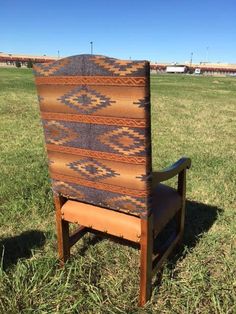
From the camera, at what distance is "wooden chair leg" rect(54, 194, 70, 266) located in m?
2.69

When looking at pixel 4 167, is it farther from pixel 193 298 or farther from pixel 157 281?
pixel 193 298

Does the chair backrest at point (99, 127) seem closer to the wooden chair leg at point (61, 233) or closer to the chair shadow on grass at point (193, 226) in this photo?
the wooden chair leg at point (61, 233)

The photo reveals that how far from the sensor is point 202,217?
12.9 feet

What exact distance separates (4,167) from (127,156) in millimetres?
3705

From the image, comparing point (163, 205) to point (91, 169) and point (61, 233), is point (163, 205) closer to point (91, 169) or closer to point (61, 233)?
point (91, 169)

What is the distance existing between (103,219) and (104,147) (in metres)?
0.59

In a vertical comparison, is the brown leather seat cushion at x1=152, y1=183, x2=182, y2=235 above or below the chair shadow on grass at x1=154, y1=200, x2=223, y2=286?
above

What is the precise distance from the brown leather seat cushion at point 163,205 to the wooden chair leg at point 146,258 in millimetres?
133

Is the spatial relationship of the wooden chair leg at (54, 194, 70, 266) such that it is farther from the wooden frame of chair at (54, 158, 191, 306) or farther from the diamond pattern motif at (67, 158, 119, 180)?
the diamond pattern motif at (67, 158, 119, 180)

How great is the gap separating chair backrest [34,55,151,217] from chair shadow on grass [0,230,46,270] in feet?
3.24

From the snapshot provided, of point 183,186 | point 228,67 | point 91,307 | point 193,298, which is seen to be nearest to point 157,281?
point 193,298

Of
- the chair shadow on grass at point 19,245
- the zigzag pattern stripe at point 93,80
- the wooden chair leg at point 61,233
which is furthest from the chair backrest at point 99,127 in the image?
the chair shadow on grass at point 19,245

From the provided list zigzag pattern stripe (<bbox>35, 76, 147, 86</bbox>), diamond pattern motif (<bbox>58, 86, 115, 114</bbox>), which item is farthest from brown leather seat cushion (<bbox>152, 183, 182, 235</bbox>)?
zigzag pattern stripe (<bbox>35, 76, 147, 86</bbox>)

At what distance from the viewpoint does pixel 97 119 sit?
2.13m
